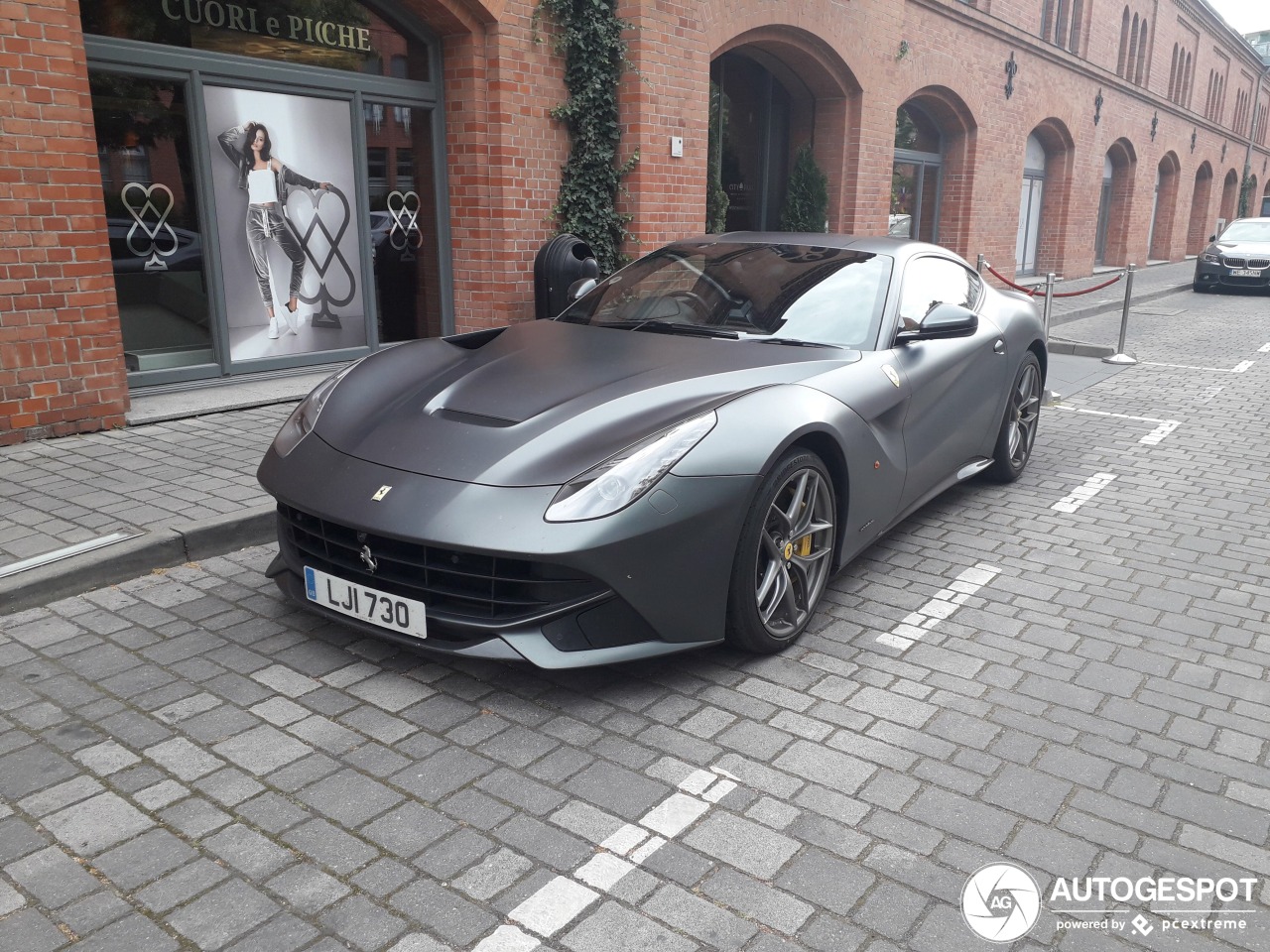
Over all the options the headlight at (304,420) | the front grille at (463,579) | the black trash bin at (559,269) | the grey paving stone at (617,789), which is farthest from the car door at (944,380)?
the black trash bin at (559,269)

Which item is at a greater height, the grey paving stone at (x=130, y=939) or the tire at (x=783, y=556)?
the tire at (x=783, y=556)

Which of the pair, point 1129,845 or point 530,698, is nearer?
point 1129,845

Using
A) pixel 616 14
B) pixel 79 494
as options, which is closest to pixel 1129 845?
pixel 79 494

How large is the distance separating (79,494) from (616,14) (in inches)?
267

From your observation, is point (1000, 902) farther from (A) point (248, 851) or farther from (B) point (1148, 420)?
(B) point (1148, 420)

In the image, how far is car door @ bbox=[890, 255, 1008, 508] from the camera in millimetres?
4531

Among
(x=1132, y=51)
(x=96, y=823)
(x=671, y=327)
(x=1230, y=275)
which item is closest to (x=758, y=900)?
(x=96, y=823)

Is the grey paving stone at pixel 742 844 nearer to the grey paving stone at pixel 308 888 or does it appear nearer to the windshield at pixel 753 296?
the grey paving stone at pixel 308 888

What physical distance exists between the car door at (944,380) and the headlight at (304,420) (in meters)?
2.41

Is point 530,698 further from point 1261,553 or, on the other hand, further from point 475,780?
point 1261,553

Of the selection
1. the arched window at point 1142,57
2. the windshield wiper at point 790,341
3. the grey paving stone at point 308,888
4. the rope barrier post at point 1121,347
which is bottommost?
the grey paving stone at point 308,888

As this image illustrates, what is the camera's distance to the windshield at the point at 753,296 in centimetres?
443

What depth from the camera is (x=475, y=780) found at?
9.30 ft

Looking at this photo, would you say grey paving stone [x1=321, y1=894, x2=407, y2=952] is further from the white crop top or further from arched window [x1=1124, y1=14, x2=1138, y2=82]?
arched window [x1=1124, y1=14, x2=1138, y2=82]
